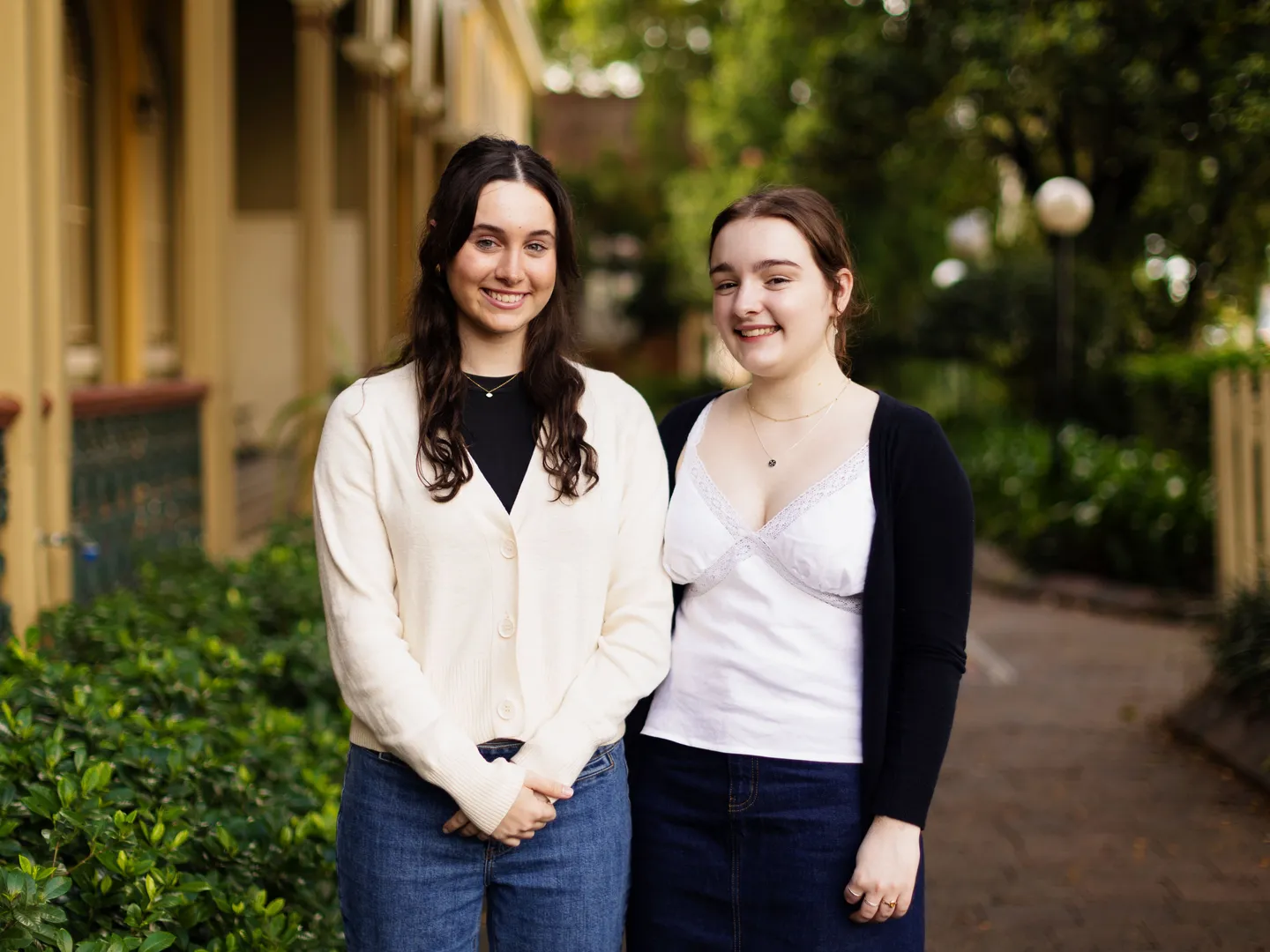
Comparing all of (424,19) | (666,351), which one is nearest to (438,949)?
(424,19)

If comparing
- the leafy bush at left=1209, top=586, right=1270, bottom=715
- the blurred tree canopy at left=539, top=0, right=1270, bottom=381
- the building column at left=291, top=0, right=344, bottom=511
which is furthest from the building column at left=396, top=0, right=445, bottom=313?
the leafy bush at left=1209, top=586, right=1270, bottom=715

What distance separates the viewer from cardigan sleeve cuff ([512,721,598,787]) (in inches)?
82.0

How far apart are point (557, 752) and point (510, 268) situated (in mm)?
752

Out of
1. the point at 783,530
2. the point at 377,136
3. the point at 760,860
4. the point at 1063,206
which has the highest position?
the point at 377,136

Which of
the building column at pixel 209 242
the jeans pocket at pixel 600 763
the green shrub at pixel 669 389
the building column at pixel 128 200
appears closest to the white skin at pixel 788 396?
the jeans pocket at pixel 600 763

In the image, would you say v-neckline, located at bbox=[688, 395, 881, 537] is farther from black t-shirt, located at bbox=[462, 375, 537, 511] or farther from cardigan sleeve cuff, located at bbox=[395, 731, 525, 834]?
cardigan sleeve cuff, located at bbox=[395, 731, 525, 834]

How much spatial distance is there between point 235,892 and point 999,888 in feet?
8.78

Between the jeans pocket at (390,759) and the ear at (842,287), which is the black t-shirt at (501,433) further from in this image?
the ear at (842,287)

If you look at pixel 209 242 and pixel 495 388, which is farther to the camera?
pixel 209 242

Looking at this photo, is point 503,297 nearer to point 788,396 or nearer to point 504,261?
point 504,261

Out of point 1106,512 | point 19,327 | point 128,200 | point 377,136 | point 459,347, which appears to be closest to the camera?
point 459,347

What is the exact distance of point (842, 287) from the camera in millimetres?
2311

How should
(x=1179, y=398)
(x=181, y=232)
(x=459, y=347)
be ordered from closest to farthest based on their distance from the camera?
(x=459, y=347), (x=181, y=232), (x=1179, y=398)

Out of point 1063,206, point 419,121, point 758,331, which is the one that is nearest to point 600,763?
point 758,331
